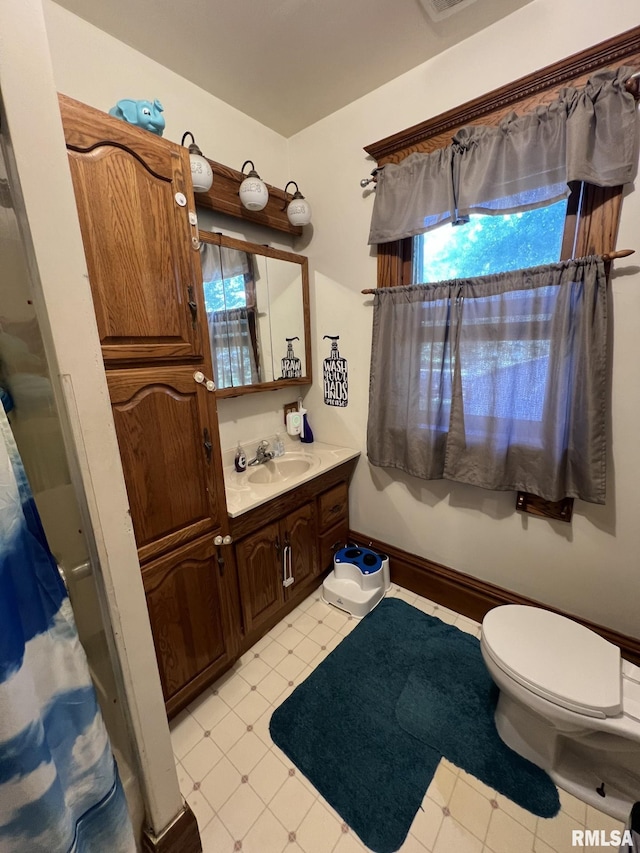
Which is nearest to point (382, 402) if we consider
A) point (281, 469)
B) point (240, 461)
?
point (281, 469)

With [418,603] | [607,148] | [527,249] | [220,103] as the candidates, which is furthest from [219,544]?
[220,103]

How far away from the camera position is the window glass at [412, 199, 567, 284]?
4.45 ft

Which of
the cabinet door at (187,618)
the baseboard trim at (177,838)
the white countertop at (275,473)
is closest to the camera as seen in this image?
the baseboard trim at (177,838)

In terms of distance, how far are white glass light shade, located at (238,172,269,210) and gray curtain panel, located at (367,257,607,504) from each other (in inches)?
29.2

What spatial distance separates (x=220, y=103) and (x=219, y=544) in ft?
6.88

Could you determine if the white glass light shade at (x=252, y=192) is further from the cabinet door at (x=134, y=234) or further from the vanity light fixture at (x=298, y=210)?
the cabinet door at (x=134, y=234)

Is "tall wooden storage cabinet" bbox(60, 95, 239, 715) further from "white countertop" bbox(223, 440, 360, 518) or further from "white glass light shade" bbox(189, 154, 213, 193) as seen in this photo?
"white glass light shade" bbox(189, 154, 213, 193)

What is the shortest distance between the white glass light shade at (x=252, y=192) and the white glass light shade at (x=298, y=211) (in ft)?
0.81

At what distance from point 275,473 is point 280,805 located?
4.25ft

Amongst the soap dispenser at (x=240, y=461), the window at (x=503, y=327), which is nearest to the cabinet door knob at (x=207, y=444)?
the soap dispenser at (x=240, y=461)

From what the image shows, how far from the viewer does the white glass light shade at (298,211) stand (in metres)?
1.82

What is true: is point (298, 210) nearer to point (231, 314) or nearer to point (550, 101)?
point (231, 314)

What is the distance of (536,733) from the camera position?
116 centimetres

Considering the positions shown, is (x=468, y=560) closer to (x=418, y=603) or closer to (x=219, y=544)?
(x=418, y=603)
